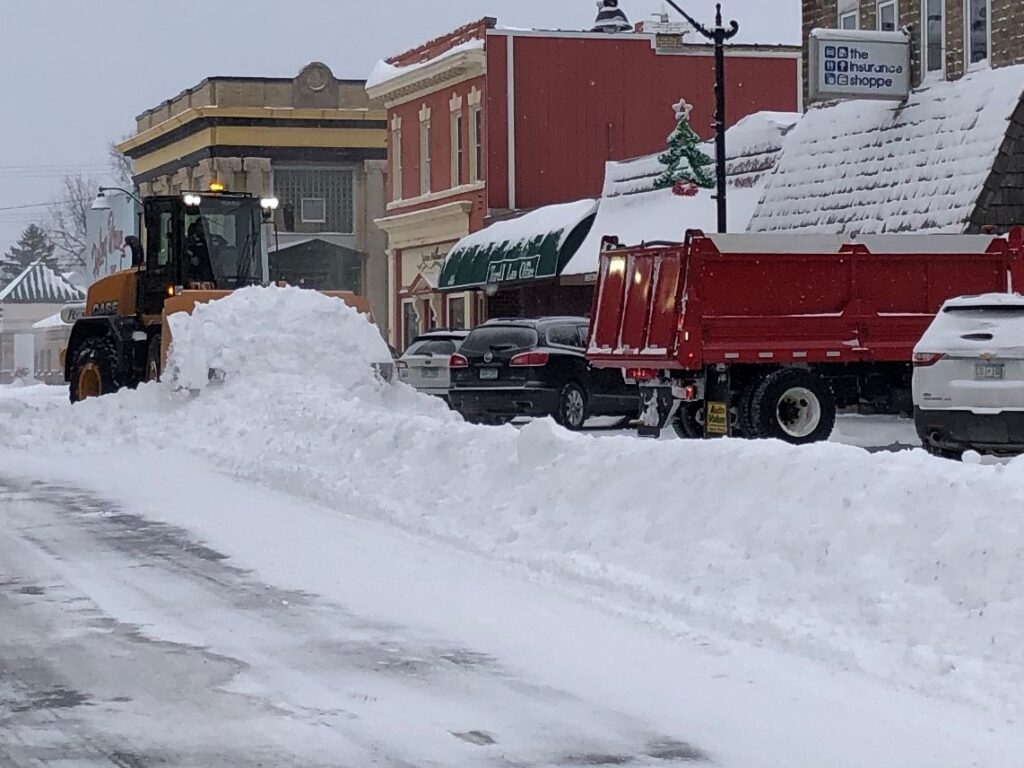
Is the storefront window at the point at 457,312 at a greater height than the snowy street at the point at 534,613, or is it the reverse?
the storefront window at the point at 457,312

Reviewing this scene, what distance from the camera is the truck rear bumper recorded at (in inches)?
633

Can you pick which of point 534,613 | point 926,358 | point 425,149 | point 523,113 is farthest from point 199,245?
point 425,149

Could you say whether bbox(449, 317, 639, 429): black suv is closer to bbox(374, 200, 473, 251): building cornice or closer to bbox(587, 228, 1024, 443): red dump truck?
bbox(587, 228, 1024, 443): red dump truck

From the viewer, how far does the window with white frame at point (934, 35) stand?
94.5ft

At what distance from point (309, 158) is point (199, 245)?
3997 centimetres

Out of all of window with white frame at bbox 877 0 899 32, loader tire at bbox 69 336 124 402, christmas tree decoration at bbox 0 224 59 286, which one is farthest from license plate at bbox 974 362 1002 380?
christmas tree decoration at bbox 0 224 59 286

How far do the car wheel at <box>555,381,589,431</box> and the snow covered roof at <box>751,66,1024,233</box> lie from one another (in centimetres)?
594

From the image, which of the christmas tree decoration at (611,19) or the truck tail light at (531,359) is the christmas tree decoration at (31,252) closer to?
the christmas tree decoration at (611,19)

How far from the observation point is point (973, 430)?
1627cm

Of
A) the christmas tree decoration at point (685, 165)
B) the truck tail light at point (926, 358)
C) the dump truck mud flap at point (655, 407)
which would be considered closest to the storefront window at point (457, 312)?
the christmas tree decoration at point (685, 165)

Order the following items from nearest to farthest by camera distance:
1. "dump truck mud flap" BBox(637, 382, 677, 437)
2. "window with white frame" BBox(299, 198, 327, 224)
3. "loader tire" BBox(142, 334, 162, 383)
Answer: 1. "dump truck mud flap" BBox(637, 382, 677, 437)
2. "loader tire" BBox(142, 334, 162, 383)
3. "window with white frame" BBox(299, 198, 327, 224)

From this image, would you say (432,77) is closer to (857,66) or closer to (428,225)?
(428,225)

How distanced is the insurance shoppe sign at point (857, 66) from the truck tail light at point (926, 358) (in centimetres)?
Result: 1226

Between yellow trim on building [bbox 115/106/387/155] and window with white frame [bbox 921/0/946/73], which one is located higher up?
yellow trim on building [bbox 115/106/387/155]
